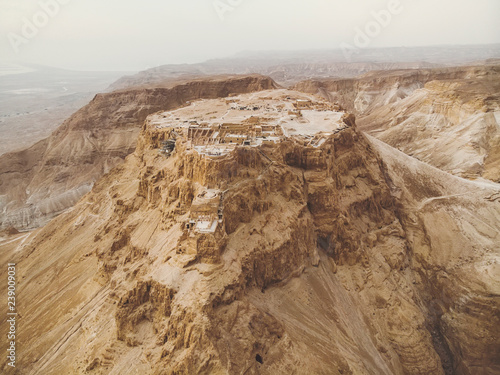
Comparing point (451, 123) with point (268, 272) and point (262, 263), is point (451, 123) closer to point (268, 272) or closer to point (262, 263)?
point (268, 272)

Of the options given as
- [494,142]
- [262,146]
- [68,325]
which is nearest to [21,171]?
[68,325]

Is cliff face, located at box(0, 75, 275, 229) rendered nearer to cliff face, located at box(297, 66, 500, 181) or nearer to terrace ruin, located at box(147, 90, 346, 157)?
terrace ruin, located at box(147, 90, 346, 157)

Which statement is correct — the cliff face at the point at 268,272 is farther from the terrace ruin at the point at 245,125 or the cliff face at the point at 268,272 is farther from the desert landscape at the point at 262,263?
the terrace ruin at the point at 245,125

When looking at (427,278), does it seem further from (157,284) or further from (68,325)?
(68,325)

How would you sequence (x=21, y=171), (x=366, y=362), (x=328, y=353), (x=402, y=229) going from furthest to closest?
1. (x=21, y=171)
2. (x=402, y=229)
3. (x=366, y=362)
4. (x=328, y=353)

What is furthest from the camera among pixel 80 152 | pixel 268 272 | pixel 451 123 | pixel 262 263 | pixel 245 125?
pixel 80 152

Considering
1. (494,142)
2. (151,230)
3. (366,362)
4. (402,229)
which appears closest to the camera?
(366,362)

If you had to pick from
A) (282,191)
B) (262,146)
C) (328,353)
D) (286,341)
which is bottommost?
(328,353)

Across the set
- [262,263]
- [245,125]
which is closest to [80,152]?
[245,125]
